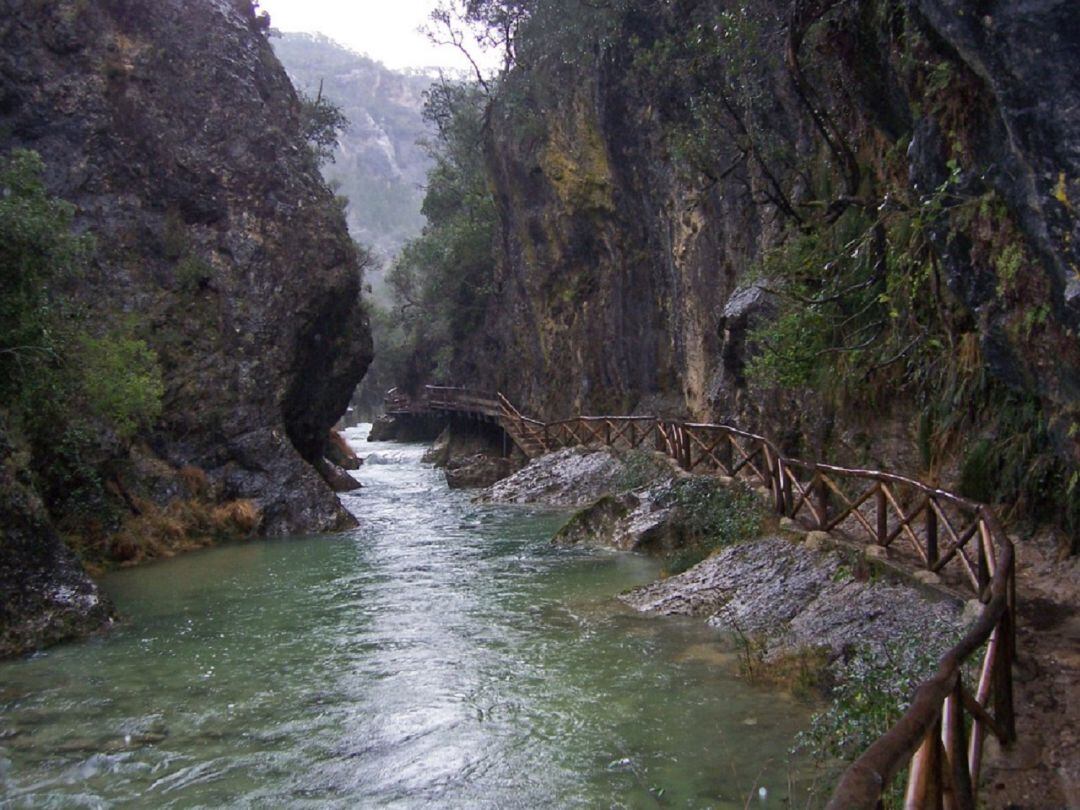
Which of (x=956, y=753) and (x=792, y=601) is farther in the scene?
(x=792, y=601)

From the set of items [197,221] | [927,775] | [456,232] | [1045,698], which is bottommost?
[1045,698]

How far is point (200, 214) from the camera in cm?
2322

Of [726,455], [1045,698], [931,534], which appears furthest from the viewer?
[726,455]

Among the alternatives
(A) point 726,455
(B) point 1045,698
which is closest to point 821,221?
(A) point 726,455

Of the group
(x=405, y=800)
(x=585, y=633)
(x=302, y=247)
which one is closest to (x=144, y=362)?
(x=302, y=247)

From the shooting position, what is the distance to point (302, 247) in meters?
24.2

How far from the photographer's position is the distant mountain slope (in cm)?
15812

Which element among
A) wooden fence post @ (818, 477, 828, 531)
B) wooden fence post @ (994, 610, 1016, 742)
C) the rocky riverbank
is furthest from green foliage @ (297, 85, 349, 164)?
wooden fence post @ (994, 610, 1016, 742)

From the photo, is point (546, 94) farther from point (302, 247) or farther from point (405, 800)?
point (405, 800)

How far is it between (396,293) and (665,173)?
98.5 ft

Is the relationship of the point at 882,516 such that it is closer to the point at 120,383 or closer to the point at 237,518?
the point at 120,383

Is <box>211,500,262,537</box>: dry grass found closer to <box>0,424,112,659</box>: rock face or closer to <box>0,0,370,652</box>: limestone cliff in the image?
<box>0,0,370,652</box>: limestone cliff

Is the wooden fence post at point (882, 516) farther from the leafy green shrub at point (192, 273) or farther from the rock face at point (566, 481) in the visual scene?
the leafy green shrub at point (192, 273)

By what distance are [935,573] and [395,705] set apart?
483cm
